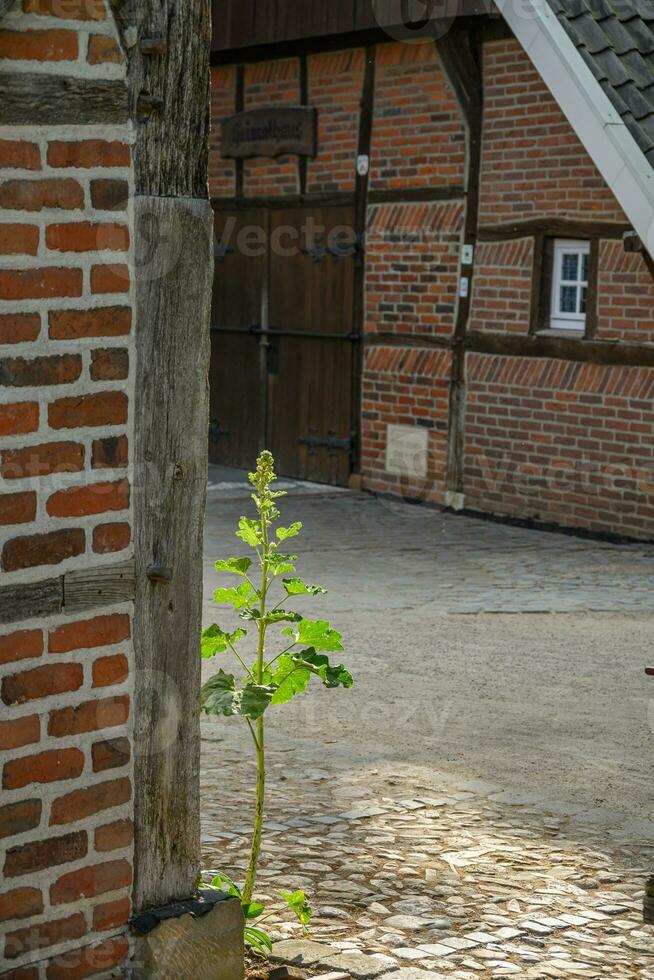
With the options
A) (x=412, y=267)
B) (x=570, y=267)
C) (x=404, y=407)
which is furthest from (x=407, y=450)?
(x=570, y=267)

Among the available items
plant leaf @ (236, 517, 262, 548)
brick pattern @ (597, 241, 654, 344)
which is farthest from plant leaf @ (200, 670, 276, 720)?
brick pattern @ (597, 241, 654, 344)

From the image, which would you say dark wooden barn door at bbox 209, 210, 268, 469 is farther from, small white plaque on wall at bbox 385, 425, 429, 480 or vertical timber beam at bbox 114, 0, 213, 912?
vertical timber beam at bbox 114, 0, 213, 912

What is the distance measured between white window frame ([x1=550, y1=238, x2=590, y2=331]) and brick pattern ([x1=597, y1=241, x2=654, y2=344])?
0.99 ft

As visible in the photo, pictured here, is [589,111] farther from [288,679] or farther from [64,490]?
[64,490]

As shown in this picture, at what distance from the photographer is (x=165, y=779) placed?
3635mm

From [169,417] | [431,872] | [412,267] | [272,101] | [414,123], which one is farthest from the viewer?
[272,101]

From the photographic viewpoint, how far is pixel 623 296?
1058 cm

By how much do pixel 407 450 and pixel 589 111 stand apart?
367 cm

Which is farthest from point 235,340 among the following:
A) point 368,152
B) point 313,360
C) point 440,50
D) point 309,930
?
point 309,930

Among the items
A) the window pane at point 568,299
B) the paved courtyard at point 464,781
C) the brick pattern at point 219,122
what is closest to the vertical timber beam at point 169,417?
the paved courtyard at point 464,781

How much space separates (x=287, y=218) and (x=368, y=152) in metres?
1.16

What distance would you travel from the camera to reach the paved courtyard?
4.29 meters

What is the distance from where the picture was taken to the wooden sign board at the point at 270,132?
1318 centimetres

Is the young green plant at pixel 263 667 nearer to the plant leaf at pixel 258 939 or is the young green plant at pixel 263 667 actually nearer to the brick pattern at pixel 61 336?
the plant leaf at pixel 258 939
